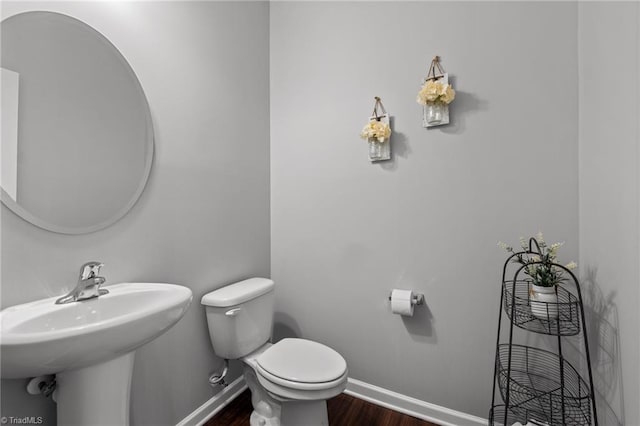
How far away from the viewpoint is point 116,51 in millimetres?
1167

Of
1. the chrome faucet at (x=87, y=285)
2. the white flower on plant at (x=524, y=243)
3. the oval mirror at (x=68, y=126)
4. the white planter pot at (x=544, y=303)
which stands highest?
the oval mirror at (x=68, y=126)

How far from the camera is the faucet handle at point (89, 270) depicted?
39.0 inches

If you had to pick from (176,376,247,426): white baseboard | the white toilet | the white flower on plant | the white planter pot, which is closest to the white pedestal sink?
the white toilet

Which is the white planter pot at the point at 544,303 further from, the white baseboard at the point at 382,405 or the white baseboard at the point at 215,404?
the white baseboard at the point at 215,404

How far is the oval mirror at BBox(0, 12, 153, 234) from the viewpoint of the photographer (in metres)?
0.93

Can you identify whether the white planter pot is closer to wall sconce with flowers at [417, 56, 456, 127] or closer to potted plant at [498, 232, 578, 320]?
potted plant at [498, 232, 578, 320]

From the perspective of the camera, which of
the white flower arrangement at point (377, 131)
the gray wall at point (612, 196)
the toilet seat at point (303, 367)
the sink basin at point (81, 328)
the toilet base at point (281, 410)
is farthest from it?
the white flower arrangement at point (377, 131)

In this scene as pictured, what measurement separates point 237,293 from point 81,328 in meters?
0.79

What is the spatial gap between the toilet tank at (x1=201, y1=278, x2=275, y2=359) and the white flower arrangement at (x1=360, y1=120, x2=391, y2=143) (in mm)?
1011

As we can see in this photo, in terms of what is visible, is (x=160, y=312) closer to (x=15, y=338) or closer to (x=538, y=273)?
(x=15, y=338)

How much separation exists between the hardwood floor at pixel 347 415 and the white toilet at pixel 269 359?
151 millimetres

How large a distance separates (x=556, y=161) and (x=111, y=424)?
1960mm

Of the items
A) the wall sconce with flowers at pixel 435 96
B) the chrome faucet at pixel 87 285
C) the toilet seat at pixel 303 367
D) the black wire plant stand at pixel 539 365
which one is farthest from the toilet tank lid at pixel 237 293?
the wall sconce with flowers at pixel 435 96

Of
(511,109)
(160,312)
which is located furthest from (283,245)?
(511,109)
